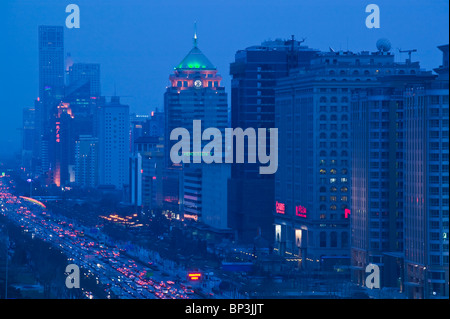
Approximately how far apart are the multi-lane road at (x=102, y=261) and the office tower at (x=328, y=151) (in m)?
4.50

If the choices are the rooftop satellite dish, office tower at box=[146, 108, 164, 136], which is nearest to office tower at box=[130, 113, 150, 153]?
office tower at box=[146, 108, 164, 136]

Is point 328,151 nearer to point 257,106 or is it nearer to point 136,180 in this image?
point 257,106

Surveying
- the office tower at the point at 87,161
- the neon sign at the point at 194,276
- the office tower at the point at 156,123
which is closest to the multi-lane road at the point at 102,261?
the neon sign at the point at 194,276

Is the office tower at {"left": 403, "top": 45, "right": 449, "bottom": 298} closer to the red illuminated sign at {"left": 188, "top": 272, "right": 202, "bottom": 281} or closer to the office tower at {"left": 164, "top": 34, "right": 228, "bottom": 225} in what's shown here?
the red illuminated sign at {"left": 188, "top": 272, "right": 202, "bottom": 281}

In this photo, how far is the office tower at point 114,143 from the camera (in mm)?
79375

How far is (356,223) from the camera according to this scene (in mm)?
26625

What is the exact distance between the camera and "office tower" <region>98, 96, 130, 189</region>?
3125 inches

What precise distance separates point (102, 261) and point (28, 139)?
2746 inches

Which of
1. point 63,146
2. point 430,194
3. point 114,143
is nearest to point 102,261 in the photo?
point 430,194

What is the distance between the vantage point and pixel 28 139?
337ft

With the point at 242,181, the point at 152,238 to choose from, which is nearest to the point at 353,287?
the point at 242,181
